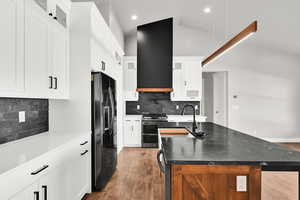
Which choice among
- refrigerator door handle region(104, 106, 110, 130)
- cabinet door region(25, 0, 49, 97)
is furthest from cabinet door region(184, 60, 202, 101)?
cabinet door region(25, 0, 49, 97)

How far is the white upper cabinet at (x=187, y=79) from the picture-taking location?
18.9ft

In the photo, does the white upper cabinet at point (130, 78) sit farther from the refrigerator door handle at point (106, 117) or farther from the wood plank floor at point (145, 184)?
the refrigerator door handle at point (106, 117)

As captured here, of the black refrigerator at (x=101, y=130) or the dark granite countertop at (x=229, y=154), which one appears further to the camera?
the black refrigerator at (x=101, y=130)

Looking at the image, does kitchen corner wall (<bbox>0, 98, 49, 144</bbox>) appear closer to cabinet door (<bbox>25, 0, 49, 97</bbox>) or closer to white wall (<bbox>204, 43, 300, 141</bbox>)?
cabinet door (<bbox>25, 0, 49, 97</bbox>)

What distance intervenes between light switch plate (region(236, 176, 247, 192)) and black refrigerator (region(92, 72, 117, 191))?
1890mm

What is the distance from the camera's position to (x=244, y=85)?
6215mm

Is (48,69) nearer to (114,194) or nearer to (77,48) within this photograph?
(77,48)

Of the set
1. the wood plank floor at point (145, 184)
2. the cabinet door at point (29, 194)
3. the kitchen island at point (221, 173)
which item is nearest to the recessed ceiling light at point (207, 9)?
the wood plank floor at point (145, 184)

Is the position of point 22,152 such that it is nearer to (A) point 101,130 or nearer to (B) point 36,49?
(B) point 36,49

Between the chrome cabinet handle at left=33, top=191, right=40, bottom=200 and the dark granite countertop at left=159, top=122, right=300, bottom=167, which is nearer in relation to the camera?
the dark granite countertop at left=159, top=122, right=300, bottom=167

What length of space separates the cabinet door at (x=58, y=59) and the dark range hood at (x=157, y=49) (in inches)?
90.3

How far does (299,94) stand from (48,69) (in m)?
6.97

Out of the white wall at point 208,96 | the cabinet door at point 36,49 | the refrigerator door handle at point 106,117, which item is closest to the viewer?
the cabinet door at point 36,49

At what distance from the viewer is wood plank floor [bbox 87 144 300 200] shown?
270 cm
